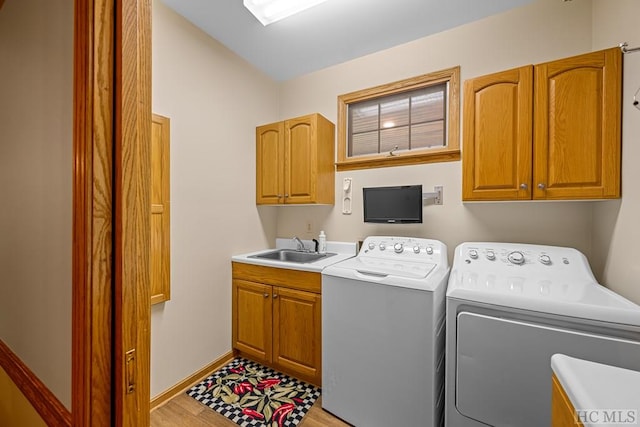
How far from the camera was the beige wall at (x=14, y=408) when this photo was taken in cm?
96

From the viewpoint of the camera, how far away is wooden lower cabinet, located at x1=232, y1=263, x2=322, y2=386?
1.95m

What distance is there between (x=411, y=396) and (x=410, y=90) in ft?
7.41

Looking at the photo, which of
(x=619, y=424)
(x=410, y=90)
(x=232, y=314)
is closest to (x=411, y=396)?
(x=619, y=424)

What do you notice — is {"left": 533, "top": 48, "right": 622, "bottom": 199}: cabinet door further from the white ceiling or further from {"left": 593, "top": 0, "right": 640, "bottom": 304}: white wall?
the white ceiling

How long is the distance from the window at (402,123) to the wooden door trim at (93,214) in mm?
2013

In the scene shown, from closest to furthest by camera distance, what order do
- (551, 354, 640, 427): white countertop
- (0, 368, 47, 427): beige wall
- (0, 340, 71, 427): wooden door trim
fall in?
1. (551, 354, 640, 427): white countertop
2. (0, 340, 71, 427): wooden door trim
3. (0, 368, 47, 427): beige wall

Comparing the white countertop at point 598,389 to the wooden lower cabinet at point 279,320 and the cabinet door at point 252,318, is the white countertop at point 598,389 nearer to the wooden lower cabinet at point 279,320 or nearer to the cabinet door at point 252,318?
the wooden lower cabinet at point 279,320

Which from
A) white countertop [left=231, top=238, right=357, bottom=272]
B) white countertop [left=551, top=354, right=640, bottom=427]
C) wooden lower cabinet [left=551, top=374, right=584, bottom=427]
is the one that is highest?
white countertop [left=231, top=238, right=357, bottom=272]

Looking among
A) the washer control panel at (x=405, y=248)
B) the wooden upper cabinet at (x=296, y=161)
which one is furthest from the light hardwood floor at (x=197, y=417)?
the wooden upper cabinet at (x=296, y=161)

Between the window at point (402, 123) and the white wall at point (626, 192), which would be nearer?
the white wall at point (626, 192)

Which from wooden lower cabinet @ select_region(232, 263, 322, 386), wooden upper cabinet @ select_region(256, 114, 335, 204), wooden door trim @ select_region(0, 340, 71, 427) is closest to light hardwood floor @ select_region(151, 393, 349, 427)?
wooden lower cabinet @ select_region(232, 263, 322, 386)

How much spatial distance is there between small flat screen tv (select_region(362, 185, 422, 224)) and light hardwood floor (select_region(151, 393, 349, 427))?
145 centimetres

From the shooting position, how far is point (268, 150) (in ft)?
8.59

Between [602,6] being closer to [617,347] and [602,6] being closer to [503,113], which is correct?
[503,113]
